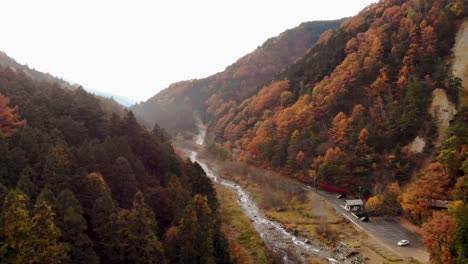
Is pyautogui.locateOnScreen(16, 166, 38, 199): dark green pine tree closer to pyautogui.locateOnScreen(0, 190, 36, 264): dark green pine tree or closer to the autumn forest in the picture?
the autumn forest

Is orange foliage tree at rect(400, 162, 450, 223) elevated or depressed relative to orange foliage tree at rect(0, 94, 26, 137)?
depressed

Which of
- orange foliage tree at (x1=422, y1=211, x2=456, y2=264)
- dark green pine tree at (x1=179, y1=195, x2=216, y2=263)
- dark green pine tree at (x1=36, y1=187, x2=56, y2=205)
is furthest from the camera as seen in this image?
orange foliage tree at (x1=422, y1=211, x2=456, y2=264)

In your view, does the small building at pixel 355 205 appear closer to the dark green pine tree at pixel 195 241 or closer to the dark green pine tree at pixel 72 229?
the dark green pine tree at pixel 195 241

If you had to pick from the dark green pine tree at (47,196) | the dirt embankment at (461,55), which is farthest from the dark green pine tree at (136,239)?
the dirt embankment at (461,55)

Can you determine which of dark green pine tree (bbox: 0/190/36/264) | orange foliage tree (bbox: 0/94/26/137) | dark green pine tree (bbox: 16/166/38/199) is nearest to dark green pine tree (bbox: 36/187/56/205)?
dark green pine tree (bbox: 16/166/38/199)

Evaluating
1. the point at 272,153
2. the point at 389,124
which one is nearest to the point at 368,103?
the point at 389,124

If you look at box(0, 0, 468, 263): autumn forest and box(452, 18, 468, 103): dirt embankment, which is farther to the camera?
box(452, 18, 468, 103): dirt embankment

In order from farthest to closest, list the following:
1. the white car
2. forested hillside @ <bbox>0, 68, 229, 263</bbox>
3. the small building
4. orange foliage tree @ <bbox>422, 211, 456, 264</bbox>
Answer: the small building
the white car
orange foliage tree @ <bbox>422, 211, 456, 264</bbox>
forested hillside @ <bbox>0, 68, 229, 263</bbox>
